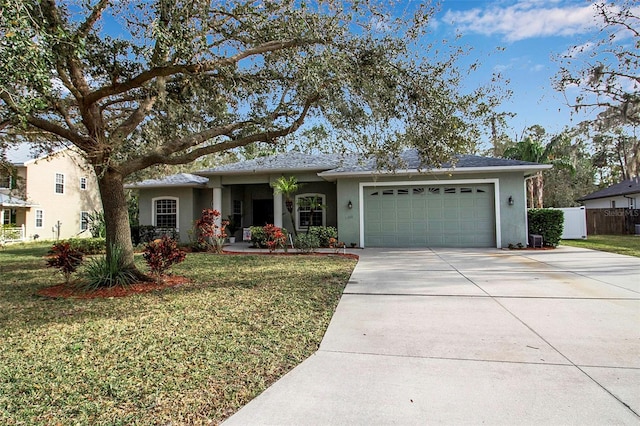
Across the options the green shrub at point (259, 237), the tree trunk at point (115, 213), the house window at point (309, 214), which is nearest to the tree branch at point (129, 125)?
the tree trunk at point (115, 213)

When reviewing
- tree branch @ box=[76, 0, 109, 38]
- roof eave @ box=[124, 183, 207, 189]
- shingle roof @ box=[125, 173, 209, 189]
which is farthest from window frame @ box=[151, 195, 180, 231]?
tree branch @ box=[76, 0, 109, 38]

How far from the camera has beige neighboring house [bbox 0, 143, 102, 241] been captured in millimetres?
19453

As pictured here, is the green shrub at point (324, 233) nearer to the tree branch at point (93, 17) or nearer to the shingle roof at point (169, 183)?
the shingle roof at point (169, 183)

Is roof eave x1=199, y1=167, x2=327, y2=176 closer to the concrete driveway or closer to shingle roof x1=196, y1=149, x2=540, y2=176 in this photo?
shingle roof x1=196, y1=149, x2=540, y2=176

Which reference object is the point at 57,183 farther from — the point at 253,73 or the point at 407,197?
the point at 407,197

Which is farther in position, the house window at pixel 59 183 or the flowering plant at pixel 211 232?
the house window at pixel 59 183

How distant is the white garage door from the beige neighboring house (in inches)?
585

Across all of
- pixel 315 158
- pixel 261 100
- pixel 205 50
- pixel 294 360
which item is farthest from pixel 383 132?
pixel 315 158

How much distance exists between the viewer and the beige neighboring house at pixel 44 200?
19.5m

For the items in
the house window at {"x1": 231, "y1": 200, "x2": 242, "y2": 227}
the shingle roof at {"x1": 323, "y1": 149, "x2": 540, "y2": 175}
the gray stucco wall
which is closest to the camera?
the shingle roof at {"x1": 323, "y1": 149, "x2": 540, "y2": 175}

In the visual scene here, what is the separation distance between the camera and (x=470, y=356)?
3396 mm

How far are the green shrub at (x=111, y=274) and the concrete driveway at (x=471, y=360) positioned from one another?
4.25 metres

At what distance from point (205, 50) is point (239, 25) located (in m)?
1.16

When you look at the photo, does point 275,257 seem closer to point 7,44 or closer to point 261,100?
point 261,100
